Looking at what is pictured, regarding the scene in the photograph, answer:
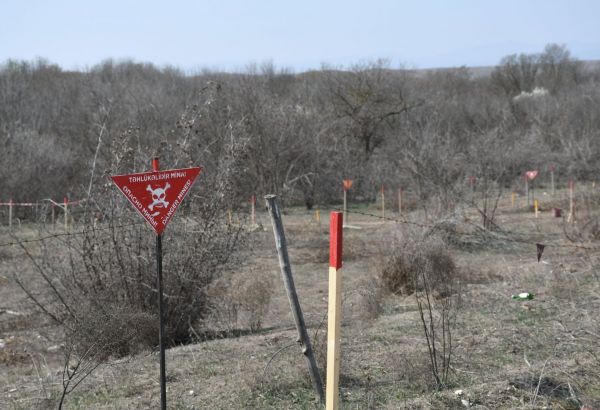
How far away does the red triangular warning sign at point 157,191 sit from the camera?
523 cm

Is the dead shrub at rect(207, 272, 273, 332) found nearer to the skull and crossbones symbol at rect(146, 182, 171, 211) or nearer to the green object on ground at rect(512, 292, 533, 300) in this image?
the green object on ground at rect(512, 292, 533, 300)

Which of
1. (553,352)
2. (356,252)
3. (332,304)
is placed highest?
(332,304)

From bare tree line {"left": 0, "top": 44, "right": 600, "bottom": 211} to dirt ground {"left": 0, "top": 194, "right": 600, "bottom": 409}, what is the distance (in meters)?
3.31

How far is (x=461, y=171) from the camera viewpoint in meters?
22.3

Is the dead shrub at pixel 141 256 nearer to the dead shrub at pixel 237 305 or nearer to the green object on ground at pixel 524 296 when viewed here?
the dead shrub at pixel 237 305

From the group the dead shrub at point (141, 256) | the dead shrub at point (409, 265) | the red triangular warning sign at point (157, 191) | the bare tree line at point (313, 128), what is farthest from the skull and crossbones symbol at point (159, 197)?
the dead shrub at point (409, 265)

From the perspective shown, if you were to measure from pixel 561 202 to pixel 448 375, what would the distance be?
2197 centimetres

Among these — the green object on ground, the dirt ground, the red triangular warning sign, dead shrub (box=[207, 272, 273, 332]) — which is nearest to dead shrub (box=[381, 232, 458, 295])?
the dirt ground

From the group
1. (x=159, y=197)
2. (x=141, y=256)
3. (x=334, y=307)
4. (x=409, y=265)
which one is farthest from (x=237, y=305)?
(x=334, y=307)

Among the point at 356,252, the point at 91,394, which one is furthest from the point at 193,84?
the point at 91,394

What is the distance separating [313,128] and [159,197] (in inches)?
1206

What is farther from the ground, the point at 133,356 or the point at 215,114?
the point at 215,114

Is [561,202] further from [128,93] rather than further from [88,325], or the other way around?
[128,93]

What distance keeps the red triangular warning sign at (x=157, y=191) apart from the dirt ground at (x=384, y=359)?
4.83 feet
